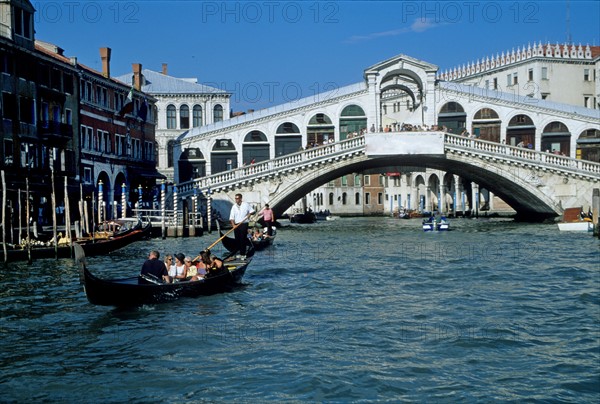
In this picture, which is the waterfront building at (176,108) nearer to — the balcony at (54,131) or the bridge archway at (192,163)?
the bridge archway at (192,163)

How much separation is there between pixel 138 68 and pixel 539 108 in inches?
712

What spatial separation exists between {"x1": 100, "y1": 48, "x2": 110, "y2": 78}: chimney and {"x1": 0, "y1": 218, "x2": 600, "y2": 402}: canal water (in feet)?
55.1

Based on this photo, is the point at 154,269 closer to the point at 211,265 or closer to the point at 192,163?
the point at 211,265

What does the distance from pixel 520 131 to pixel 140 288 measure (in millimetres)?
25405

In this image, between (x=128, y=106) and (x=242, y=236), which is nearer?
(x=242, y=236)

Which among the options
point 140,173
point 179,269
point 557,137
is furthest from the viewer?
point 557,137

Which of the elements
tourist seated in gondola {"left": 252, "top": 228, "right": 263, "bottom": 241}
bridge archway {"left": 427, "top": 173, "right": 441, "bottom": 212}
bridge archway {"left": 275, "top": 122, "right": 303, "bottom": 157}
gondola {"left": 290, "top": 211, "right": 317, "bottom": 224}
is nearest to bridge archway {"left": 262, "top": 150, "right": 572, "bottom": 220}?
bridge archway {"left": 275, "top": 122, "right": 303, "bottom": 157}

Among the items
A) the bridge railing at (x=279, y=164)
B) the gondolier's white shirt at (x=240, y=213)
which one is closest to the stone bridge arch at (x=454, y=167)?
the bridge railing at (x=279, y=164)

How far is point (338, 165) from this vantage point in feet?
93.7

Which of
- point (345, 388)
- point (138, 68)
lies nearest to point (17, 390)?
point (345, 388)

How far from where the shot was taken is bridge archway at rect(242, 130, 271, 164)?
3259 centimetres

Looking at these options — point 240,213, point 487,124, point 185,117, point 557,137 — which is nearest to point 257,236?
point 240,213

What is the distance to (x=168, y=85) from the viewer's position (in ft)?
134

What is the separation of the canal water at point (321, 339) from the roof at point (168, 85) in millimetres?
26317
